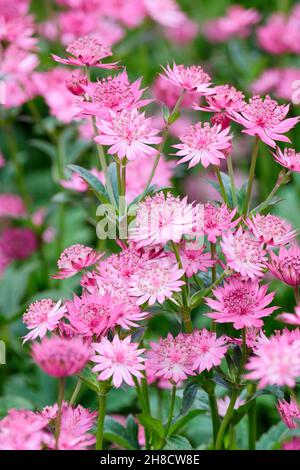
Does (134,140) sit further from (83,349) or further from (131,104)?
(83,349)

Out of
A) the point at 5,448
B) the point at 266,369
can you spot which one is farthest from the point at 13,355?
the point at 266,369

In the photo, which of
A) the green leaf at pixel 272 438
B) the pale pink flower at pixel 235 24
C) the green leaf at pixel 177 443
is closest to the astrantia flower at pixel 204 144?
the green leaf at pixel 177 443

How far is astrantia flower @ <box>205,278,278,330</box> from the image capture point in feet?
3.12

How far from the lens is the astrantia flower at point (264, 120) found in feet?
3.31

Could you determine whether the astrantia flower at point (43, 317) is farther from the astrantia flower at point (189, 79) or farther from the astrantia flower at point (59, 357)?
the astrantia flower at point (189, 79)

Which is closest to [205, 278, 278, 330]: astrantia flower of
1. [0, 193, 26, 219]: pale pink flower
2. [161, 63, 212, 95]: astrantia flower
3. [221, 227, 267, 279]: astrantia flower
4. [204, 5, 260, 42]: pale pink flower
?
[221, 227, 267, 279]: astrantia flower

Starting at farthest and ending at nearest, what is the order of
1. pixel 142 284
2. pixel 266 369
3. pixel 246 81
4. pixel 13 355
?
pixel 246 81, pixel 13 355, pixel 142 284, pixel 266 369

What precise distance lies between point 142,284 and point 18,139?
183 cm

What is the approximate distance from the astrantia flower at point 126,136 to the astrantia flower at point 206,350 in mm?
246

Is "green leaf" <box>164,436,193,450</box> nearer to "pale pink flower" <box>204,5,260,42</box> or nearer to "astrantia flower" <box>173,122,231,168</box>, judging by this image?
"astrantia flower" <box>173,122,231,168</box>

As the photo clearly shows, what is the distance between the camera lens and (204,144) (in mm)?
1023

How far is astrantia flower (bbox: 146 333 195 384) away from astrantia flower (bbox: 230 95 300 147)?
286mm

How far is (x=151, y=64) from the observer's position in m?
2.70

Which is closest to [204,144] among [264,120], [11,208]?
[264,120]
